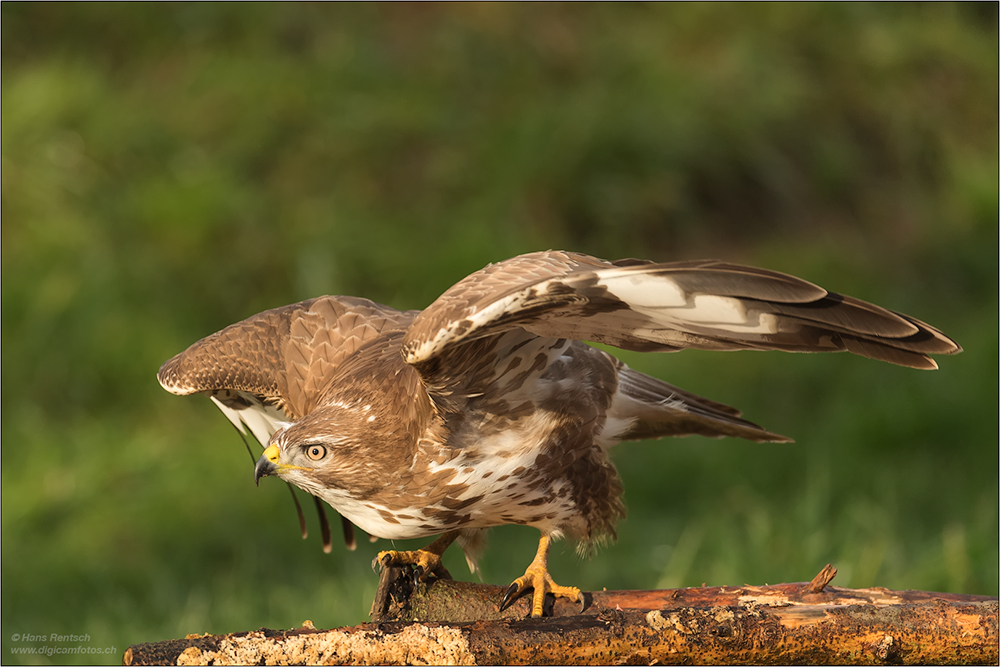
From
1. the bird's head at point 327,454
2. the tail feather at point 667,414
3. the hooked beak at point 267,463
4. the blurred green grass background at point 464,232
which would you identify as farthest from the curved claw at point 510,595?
the blurred green grass background at point 464,232

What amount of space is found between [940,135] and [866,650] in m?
8.87

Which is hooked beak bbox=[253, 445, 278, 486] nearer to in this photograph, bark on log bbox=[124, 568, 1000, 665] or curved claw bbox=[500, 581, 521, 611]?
bark on log bbox=[124, 568, 1000, 665]

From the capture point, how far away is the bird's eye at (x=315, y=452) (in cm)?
365

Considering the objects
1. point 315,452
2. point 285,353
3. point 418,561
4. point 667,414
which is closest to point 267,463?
point 315,452

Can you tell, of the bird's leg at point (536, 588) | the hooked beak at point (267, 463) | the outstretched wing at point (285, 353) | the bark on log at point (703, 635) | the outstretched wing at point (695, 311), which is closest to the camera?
the outstretched wing at point (695, 311)

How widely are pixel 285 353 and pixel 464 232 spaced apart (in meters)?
4.34

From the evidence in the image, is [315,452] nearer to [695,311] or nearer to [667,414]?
[695,311]

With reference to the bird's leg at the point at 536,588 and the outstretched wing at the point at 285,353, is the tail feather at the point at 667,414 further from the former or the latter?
the outstretched wing at the point at 285,353

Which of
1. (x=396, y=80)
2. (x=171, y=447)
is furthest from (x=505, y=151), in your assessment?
(x=171, y=447)

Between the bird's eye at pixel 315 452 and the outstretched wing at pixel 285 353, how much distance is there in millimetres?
726

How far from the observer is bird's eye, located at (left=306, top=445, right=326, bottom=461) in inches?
144

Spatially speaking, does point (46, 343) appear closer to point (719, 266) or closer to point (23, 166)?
point (23, 166)

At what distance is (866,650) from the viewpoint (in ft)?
10.9

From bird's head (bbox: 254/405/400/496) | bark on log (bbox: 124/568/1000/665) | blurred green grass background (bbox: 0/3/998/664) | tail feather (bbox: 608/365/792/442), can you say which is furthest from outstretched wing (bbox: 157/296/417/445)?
blurred green grass background (bbox: 0/3/998/664)
